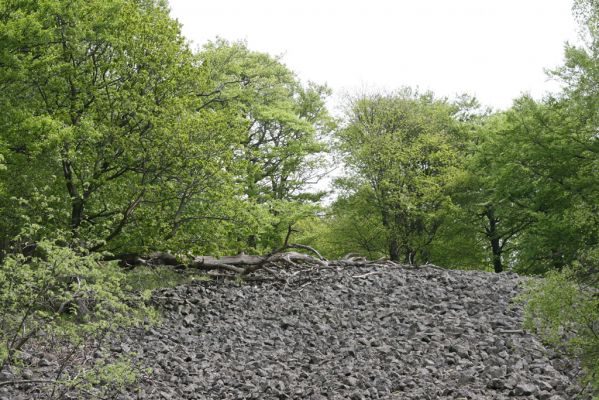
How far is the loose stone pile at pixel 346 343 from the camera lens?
942 cm

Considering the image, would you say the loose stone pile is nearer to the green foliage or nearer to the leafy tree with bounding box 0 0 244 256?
the green foliage

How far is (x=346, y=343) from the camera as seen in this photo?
11398 millimetres

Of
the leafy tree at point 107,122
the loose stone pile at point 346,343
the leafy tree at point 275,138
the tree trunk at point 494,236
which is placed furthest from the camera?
the tree trunk at point 494,236

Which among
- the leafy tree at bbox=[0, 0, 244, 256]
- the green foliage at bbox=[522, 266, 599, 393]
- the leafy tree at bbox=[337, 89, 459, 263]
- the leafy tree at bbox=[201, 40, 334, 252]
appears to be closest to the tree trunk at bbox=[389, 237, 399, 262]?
the leafy tree at bbox=[337, 89, 459, 263]

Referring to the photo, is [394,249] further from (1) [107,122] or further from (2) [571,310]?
(2) [571,310]

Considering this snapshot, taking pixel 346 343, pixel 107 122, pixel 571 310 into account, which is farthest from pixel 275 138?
pixel 571 310

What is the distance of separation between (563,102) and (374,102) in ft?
39.0

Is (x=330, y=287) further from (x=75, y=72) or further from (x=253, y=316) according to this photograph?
(x=75, y=72)

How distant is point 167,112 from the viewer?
13.5 metres

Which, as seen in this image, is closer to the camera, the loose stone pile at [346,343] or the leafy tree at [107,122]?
the loose stone pile at [346,343]

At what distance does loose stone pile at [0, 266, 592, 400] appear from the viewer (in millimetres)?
9422

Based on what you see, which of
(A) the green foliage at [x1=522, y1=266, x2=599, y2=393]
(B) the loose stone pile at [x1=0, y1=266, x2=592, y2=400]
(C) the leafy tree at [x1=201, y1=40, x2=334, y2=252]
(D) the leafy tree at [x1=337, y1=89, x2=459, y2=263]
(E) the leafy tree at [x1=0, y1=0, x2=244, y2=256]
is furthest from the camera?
Result: (D) the leafy tree at [x1=337, y1=89, x2=459, y2=263]

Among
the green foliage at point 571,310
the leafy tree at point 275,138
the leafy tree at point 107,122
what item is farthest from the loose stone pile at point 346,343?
the leafy tree at point 275,138

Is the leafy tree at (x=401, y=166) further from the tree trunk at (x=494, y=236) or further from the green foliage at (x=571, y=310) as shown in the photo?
the green foliage at (x=571, y=310)
